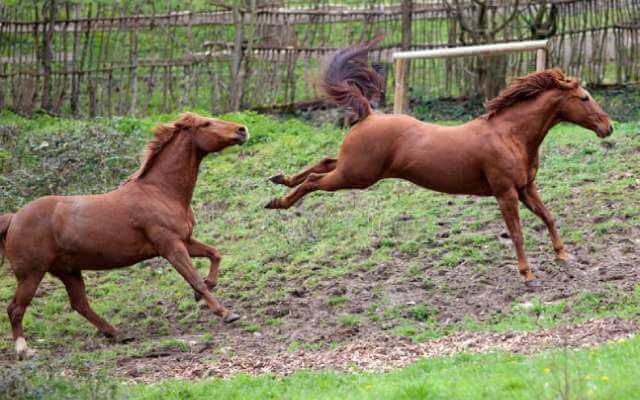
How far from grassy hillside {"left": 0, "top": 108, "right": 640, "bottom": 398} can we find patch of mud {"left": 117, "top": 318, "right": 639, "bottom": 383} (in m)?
0.16

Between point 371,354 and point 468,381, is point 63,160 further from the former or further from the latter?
point 468,381

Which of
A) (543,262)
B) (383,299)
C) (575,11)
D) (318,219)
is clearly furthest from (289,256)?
(575,11)

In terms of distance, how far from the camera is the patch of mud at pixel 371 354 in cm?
905

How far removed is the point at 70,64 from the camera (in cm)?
2103

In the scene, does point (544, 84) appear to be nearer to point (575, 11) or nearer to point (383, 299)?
point (383, 299)

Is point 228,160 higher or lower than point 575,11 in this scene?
lower

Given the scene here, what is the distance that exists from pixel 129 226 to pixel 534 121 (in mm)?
4293

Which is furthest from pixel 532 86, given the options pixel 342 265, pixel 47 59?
pixel 47 59

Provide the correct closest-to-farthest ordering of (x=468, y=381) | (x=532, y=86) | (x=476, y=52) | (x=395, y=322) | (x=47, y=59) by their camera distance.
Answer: (x=468, y=381) < (x=395, y=322) < (x=532, y=86) < (x=476, y=52) < (x=47, y=59)

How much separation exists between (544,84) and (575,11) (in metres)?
7.53

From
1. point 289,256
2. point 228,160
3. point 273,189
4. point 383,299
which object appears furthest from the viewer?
point 228,160

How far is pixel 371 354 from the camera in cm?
954

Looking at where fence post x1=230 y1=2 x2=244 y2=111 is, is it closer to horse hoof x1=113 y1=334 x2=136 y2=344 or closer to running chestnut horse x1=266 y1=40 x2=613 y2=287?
running chestnut horse x1=266 y1=40 x2=613 y2=287

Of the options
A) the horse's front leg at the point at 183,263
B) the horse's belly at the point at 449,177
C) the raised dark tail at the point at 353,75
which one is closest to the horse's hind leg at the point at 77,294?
the horse's front leg at the point at 183,263
